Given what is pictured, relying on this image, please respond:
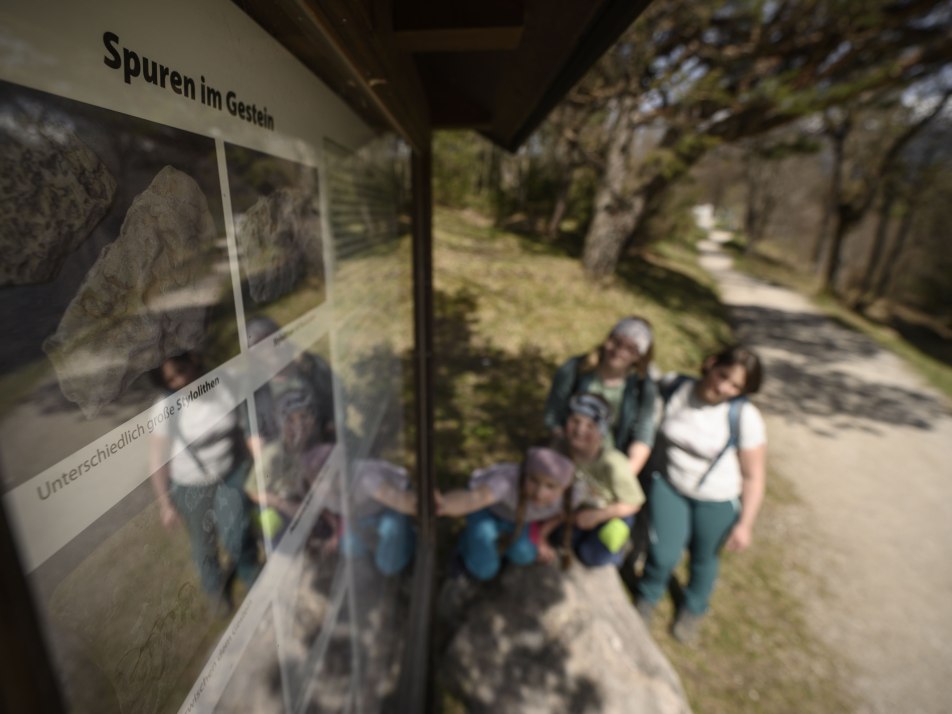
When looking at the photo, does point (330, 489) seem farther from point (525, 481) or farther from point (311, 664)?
point (525, 481)

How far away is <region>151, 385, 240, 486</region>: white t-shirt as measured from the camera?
64 cm

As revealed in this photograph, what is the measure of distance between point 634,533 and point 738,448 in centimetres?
128

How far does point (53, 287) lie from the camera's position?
44 cm

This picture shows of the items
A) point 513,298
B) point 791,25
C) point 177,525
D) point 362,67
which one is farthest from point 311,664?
point 791,25

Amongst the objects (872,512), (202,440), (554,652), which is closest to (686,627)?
(554,652)

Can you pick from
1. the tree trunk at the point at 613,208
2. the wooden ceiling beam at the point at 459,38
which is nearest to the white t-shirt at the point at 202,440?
the wooden ceiling beam at the point at 459,38

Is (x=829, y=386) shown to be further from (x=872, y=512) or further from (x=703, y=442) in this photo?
(x=703, y=442)

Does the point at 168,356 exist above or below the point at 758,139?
below

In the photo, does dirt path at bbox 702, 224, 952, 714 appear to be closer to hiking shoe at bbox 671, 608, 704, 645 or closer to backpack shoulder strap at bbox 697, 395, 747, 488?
hiking shoe at bbox 671, 608, 704, 645

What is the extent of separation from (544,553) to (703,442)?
4.21ft

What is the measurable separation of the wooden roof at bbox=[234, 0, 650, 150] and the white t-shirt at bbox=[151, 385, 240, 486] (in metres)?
0.62

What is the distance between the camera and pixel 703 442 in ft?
9.41

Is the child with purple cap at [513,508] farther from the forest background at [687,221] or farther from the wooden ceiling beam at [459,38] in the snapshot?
the wooden ceiling beam at [459,38]

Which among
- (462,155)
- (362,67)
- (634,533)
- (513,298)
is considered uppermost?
(462,155)
